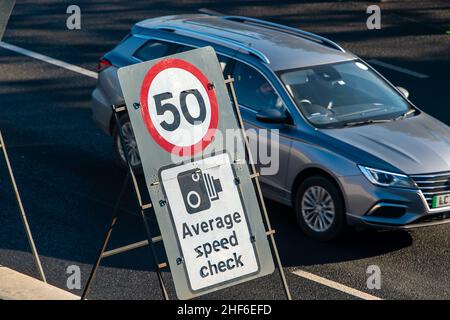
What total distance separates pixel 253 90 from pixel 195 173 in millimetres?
4051

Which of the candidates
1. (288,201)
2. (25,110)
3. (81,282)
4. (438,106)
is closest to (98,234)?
(81,282)

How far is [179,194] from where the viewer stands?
26.8 ft

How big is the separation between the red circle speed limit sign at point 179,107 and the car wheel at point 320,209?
3195 millimetres

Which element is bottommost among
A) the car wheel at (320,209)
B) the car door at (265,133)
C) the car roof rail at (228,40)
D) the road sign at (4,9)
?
the car wheel at (320,209)

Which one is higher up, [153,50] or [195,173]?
[153,50]

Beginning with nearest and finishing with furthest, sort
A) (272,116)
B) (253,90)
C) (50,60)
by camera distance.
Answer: (272,116)
(253,90)
(50,60)

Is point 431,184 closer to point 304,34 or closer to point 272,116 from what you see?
point 272,116

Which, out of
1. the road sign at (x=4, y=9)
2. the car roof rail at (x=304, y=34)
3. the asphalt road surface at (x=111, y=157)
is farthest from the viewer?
the car roof rail at (x=304, y=34)

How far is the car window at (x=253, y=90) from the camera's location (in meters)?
12.0

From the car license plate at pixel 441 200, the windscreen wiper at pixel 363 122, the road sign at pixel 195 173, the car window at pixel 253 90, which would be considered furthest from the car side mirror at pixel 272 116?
the road sign at pixel 195 173

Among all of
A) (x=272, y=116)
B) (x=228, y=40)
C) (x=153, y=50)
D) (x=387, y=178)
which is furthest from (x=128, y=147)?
(x=387, y=178)

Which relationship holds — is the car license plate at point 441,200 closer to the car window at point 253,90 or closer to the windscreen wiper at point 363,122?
the windscreen wiper at point 363,122

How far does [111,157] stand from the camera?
13898mm
